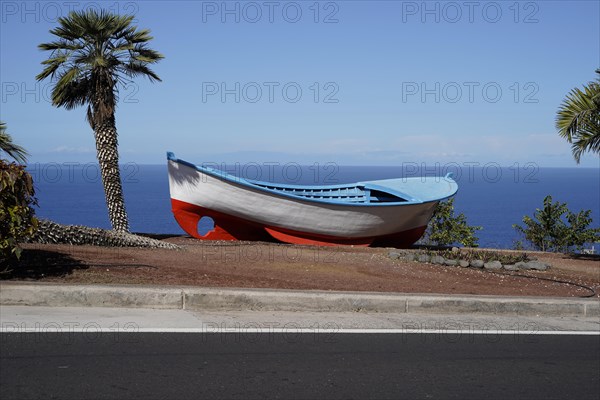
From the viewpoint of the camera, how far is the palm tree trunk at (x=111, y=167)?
18.3 meters

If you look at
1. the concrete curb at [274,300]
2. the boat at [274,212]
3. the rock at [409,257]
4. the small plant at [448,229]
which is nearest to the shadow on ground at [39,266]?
the concrete curb at [274,300]

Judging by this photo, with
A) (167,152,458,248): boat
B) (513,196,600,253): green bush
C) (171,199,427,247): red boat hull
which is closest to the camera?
(167,152,458,248): boat

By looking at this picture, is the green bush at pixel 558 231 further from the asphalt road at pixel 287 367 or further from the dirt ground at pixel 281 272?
the asphalt road at pixel 287 367

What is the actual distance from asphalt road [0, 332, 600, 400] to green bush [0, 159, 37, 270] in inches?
88.2

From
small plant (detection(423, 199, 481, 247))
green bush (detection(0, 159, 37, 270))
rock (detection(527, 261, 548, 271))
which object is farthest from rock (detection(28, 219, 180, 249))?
small plant (detection(423, 199, 481, 247))

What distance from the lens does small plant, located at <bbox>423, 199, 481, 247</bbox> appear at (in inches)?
1022

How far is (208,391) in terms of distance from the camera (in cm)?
564

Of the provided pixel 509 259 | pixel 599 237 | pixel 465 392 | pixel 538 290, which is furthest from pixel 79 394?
pixel 599 237

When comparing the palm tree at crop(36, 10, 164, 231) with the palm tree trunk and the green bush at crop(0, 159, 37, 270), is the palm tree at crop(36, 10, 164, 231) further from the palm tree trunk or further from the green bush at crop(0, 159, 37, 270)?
the green bush at crop(0, 159, 37, 270)

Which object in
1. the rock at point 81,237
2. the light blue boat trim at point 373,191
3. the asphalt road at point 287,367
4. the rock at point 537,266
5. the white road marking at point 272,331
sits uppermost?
the light blue boat trim at point 373,191

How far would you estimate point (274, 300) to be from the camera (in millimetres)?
8508

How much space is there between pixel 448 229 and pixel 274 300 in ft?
62.5

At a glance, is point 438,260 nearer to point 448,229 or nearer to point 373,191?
point 373,191

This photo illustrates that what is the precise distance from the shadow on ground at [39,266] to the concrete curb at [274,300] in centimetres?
88
